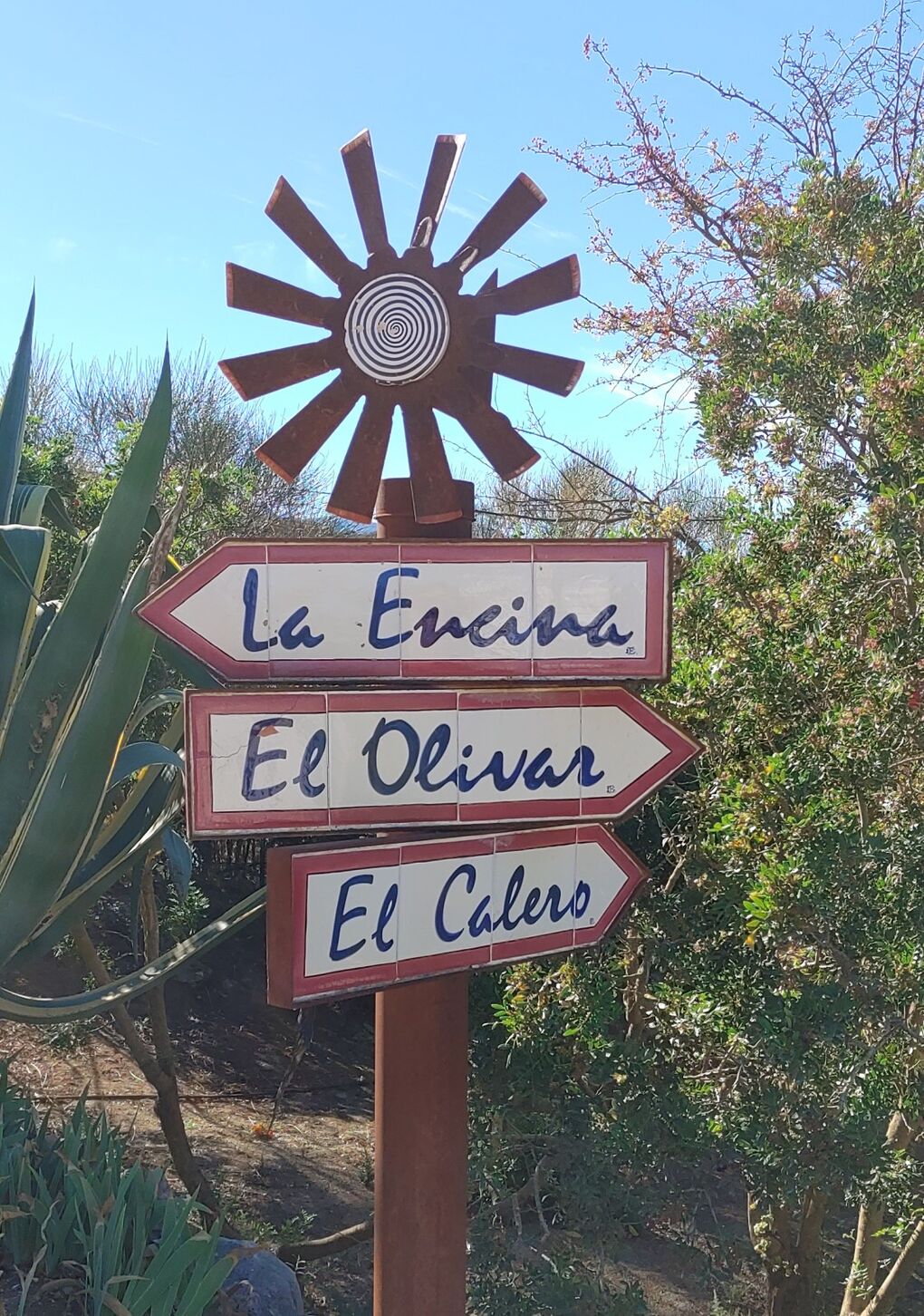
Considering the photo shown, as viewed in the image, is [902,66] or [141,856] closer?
[141,856]

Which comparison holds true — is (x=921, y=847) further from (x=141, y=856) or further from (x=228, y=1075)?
(x=228, y=1075)

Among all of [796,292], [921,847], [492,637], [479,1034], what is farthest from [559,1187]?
[796,292]

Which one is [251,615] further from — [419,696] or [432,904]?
[432,904]

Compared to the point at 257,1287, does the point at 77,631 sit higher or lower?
higher

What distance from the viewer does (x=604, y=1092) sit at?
2668 mm

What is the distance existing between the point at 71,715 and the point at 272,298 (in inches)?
44.9

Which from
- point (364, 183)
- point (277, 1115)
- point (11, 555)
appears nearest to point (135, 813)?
→ point (11, 555)

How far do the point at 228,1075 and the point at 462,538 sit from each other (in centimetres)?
583

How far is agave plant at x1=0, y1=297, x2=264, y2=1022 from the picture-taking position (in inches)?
87.1

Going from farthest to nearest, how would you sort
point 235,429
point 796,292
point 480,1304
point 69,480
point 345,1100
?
point 235,429
point 345,1100
point 69,480
point 796,292
point 480,1304

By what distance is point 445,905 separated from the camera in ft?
6.49

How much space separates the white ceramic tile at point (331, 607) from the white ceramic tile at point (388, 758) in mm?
124

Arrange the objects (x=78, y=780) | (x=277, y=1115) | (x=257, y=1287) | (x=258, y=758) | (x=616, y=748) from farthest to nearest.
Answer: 1. (x=277, y=1115)
2. (x=257, y=1287)
3. (x=78, y=780)
4. (x=616, y=748)
5. (x=258, y=758)

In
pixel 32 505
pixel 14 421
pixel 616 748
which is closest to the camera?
pixel 616 748
